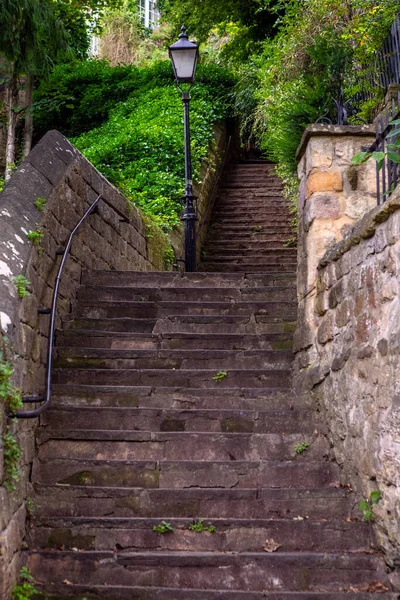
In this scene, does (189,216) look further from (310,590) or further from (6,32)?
(310,590)

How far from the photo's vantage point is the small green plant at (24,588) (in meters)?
3.57

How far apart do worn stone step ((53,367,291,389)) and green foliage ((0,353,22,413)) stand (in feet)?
5.08

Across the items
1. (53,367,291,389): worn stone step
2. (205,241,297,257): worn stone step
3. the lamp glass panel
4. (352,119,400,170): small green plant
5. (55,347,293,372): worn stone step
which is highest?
the lamp glass panel

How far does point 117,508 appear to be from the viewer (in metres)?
4.28

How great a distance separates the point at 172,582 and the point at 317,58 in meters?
5.82

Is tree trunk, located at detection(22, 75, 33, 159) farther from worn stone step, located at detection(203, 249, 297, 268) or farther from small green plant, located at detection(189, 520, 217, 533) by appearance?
small green plant, located at detection(189, 520, 217, 533)

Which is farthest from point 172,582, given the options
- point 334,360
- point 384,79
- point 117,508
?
point 384,79

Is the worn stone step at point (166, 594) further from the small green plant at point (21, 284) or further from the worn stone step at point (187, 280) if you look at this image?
the worn stone step at point (187, 280)

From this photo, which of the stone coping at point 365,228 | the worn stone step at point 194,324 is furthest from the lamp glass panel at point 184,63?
the stone coping at point 365,228

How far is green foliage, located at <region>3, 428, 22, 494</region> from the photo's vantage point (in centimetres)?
365

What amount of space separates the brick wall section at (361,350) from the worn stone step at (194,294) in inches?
52.1

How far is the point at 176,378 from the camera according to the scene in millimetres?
5449

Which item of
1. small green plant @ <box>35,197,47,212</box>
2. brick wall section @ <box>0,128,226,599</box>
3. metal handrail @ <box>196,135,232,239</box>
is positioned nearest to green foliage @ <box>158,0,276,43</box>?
metal handrail @ <box>196,135,232,239</box>

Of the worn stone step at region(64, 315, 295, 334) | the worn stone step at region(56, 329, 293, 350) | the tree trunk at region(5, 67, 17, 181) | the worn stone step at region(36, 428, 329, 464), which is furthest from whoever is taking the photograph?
the tree trunk at region(5, 67, 17, 181)
